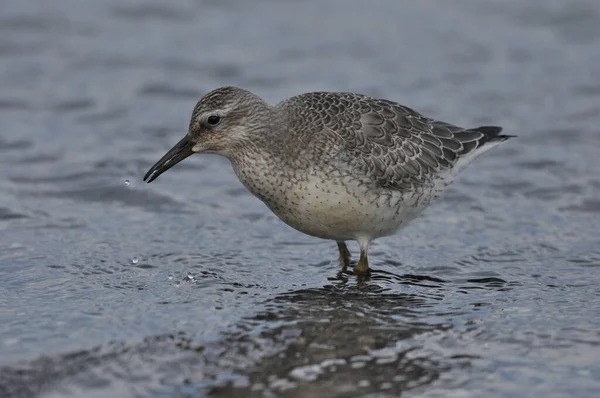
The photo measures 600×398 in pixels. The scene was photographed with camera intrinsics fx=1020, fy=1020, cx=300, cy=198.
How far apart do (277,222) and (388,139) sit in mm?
1899

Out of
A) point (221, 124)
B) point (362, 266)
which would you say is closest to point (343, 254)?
point (362, 266)

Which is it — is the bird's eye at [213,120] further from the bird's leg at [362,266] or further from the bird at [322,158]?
the bird's leg at [362,266]

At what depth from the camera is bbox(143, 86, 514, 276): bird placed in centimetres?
862

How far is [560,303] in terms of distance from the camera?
8.40m

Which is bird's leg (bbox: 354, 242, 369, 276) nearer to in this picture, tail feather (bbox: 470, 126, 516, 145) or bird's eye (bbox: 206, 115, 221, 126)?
bird's eye (bbox: 206, 115, 221, 126)

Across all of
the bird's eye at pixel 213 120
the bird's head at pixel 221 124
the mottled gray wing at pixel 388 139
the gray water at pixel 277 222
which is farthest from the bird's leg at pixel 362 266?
the bird's eye at pixel 213 120

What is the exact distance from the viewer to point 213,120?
8.78 m

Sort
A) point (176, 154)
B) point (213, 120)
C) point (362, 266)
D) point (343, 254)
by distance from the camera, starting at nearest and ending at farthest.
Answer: point (213, 120) < point (176, 154) < point (362, 266) < point (343, 254)

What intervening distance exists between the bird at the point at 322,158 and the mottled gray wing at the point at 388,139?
0.01 metres

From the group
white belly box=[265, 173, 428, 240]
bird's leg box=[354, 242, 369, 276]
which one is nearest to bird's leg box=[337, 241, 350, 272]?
bird's leg box=[354, 242, 369, 276]

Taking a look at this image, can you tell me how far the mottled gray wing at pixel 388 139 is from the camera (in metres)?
9.02

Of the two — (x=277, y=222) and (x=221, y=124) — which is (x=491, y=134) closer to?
(x=277, y=222)

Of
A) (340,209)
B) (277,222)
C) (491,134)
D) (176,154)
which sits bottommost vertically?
(277,222)

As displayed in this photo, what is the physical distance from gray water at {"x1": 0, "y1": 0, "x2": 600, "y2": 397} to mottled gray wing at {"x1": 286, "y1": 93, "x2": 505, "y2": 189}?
0.90 metres
